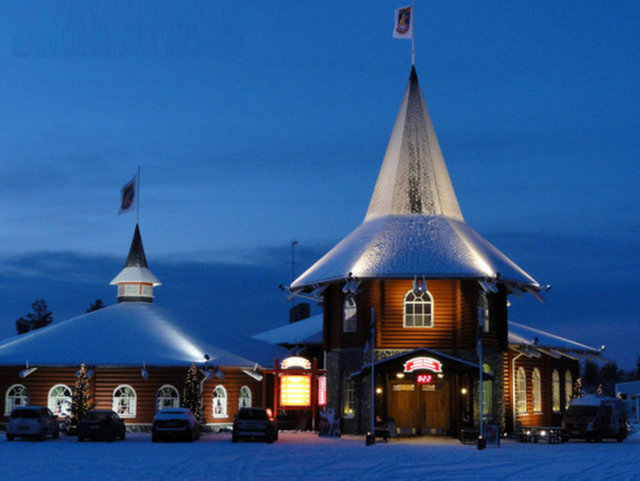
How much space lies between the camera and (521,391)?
47.9 m

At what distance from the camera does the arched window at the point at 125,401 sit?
4559 centimetres

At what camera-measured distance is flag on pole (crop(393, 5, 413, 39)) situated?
1949 inches

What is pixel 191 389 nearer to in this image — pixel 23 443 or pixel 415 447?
pixel 23 443

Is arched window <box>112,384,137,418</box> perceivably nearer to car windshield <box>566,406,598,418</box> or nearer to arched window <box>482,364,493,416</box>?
arched window <box>482,364,493,416</box>

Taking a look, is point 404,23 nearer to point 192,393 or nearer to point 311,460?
point 192,393

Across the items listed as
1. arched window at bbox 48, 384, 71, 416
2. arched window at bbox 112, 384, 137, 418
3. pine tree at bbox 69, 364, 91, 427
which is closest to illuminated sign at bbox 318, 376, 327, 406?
arched window at bbox 112, 384, 137, 418

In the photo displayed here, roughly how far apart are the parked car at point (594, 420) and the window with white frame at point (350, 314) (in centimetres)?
989

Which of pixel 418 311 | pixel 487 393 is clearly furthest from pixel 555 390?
pixel 418 311

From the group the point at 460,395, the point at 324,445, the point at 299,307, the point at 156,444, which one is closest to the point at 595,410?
the point at 460,395

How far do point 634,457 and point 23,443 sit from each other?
21.5m

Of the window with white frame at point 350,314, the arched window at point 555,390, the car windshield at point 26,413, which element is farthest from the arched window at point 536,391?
the car windshield at point 26,413

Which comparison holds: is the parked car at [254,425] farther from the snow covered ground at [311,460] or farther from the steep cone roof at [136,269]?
the steep cone roof at [136,269]

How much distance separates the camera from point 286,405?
1711 inches

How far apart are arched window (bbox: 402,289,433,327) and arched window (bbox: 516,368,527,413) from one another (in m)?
7.82
